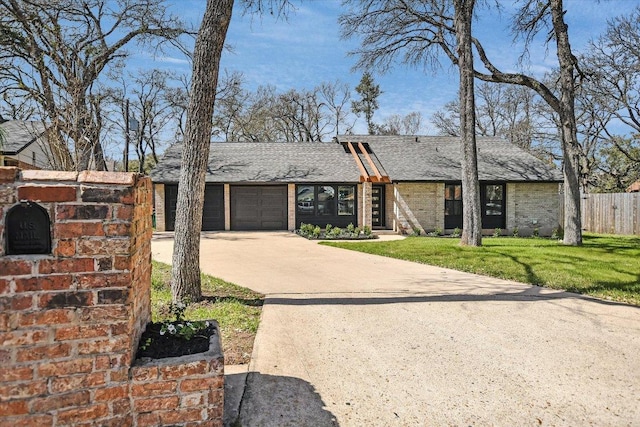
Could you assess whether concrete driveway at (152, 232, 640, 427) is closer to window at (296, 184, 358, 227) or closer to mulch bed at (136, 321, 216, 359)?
mulch bed at (136, 321, 216, 359)

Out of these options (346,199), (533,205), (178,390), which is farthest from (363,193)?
(178,390)

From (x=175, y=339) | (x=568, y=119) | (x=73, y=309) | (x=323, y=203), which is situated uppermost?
(x=568, y=119)

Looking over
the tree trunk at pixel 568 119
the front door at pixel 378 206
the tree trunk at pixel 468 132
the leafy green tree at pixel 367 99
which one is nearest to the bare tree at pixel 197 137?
the tree trunk at pixel 468 132

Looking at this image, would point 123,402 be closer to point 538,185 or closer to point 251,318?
point 251,318

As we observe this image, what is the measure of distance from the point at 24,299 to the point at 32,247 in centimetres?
26

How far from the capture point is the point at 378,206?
59.9 ft

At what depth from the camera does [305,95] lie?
108 feet

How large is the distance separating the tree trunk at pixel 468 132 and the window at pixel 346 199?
6751mm

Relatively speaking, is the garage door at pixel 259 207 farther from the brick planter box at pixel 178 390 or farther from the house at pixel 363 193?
the brick planter box at pixel 178 390

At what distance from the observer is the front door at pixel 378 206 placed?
18.1m

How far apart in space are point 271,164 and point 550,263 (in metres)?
13.2

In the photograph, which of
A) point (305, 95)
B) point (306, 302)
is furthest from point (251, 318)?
point (305, 95)

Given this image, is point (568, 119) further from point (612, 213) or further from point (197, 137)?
point (197, 137)

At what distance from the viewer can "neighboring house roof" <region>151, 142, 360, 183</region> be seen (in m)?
17.2
